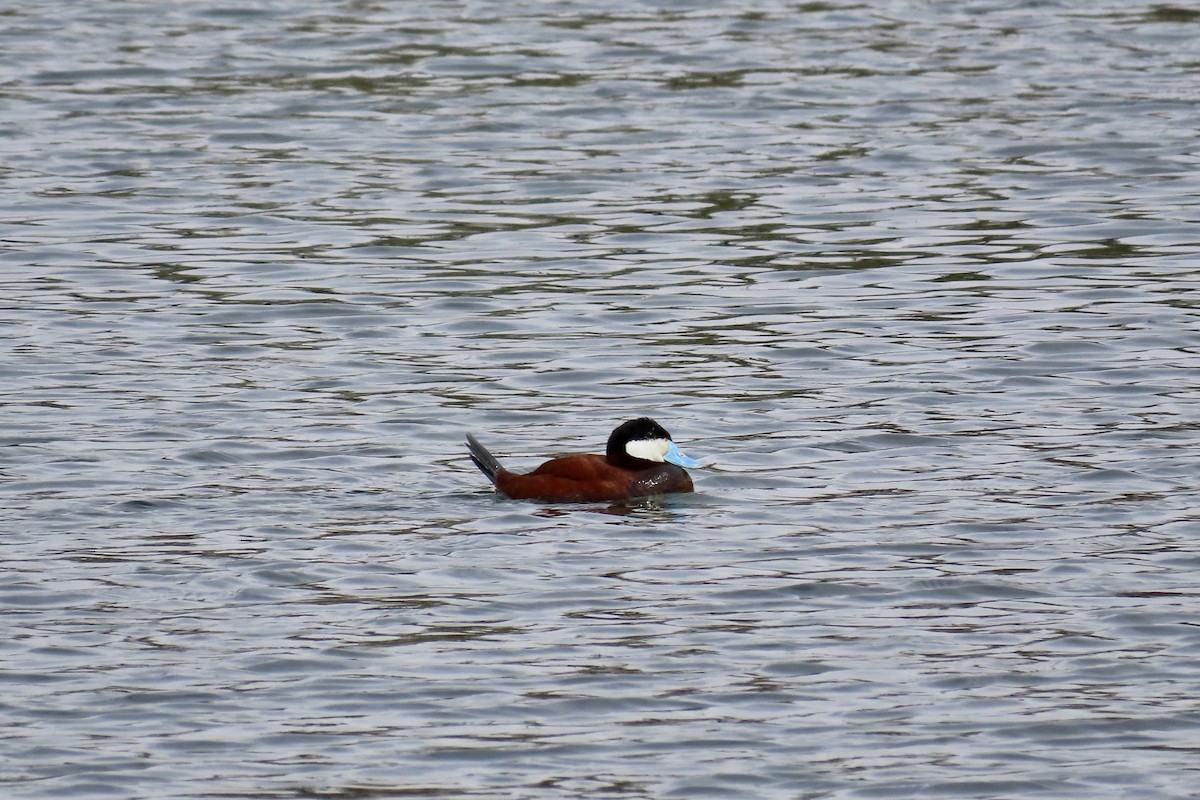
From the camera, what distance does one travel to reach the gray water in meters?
7.36

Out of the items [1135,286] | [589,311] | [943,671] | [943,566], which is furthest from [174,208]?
[943,671]

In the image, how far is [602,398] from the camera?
39.6 feet

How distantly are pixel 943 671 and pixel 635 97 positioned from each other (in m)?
12.9

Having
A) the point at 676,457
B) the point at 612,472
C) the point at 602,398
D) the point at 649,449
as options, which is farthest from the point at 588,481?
the point at 602,398

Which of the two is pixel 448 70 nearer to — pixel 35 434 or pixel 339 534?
pixel 35 434

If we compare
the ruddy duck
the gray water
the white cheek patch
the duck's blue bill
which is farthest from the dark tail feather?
the duck's blue bill

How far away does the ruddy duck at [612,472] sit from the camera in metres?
10.2

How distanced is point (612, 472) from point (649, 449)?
204 mm

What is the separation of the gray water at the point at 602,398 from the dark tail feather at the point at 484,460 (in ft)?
0.50

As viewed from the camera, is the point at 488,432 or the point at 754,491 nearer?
the point at 754,491

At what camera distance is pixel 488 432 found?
1146cm

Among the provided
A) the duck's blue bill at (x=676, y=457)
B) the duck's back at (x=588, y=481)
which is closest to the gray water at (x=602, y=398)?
the duck's back at (x=588, y=481)

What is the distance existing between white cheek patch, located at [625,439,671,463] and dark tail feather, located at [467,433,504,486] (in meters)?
0.63

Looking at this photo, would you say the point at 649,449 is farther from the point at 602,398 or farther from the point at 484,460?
the point at 602,398
